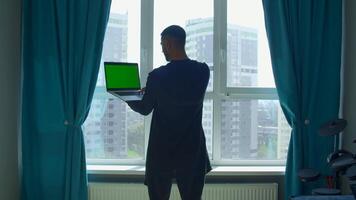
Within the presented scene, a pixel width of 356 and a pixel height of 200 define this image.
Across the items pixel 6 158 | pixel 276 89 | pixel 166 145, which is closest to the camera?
pixel 166 145

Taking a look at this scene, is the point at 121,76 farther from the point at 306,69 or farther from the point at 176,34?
the point at 306,69

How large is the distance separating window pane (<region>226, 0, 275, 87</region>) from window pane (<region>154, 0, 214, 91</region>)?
168 millimetres

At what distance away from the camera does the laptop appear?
2277 mm

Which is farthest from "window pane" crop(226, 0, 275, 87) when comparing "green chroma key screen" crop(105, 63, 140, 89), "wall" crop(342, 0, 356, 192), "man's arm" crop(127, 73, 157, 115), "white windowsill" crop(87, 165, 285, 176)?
"man's arm" crop(127, 73, 157, 115)

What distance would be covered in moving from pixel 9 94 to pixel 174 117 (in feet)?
5.49

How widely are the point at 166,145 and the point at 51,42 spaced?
162 cm

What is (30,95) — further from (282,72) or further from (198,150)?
(282,72)

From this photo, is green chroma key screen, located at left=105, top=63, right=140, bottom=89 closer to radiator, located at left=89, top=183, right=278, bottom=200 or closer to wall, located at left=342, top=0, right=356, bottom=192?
radiator, located at left=89, top=183, right=278, bottom=200

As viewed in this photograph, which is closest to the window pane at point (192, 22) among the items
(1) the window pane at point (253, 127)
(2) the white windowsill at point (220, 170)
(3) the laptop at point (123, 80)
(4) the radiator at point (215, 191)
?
(1) the window pane at point (253, 127)

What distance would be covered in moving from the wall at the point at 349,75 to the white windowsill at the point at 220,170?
573 mm

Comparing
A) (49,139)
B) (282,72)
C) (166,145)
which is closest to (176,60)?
(166,145)

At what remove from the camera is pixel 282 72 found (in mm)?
3180

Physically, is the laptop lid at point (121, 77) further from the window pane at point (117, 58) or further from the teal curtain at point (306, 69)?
the teal curtain at point (306, 69)

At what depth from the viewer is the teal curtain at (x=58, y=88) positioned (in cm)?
316
